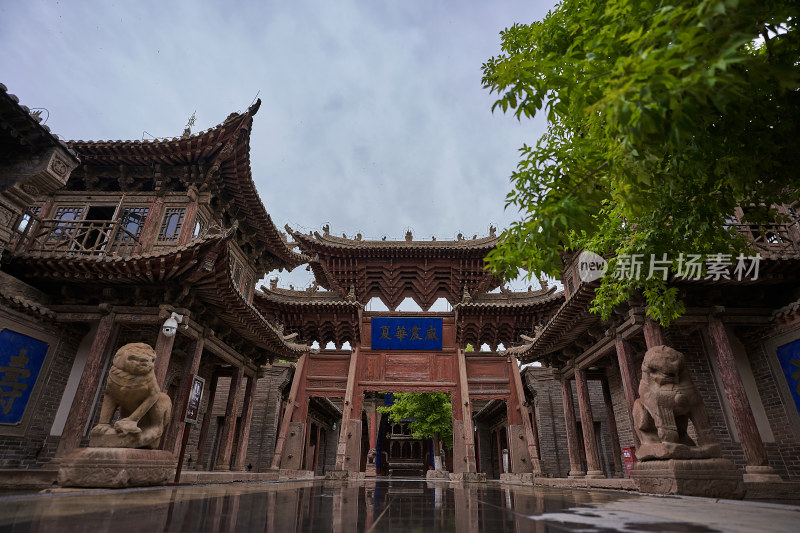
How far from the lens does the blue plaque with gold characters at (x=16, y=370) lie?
295 inches

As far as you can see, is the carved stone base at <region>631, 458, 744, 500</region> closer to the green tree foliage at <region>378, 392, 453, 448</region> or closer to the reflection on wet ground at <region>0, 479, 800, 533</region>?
the reflection on wet ground at <region>0, 479, 800, 533</region>

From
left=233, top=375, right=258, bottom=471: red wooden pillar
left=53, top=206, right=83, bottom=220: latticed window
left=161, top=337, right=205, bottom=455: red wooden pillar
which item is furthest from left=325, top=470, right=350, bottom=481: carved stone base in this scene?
left=53, top=206, right=83, bottom=220: latticed window

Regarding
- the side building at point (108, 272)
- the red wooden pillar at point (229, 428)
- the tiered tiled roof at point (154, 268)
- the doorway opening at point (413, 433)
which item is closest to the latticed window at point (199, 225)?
the side building at point (108, 272)

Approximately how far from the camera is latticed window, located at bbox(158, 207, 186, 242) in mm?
10031

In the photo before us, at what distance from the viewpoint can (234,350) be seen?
38.1ft

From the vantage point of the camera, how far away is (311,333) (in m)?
16.9

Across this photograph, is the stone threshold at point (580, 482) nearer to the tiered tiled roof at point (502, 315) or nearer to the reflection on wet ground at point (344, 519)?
the tiered tiled roof at point (502, 315)

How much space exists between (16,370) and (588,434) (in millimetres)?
13548

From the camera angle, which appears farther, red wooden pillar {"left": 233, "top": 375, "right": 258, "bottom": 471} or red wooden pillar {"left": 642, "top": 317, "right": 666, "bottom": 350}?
red wooden pillar {"left": 233, "top": 375, "right": 258, "bottom": 471}

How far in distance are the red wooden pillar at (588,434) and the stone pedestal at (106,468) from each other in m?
10.2

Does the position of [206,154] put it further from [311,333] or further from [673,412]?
[673,412]

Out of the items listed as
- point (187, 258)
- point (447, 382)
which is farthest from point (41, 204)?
point (447, 382)

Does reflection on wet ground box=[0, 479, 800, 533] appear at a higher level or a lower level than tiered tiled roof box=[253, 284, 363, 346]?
lower

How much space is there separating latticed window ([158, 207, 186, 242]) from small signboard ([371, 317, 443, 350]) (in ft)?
28.3
